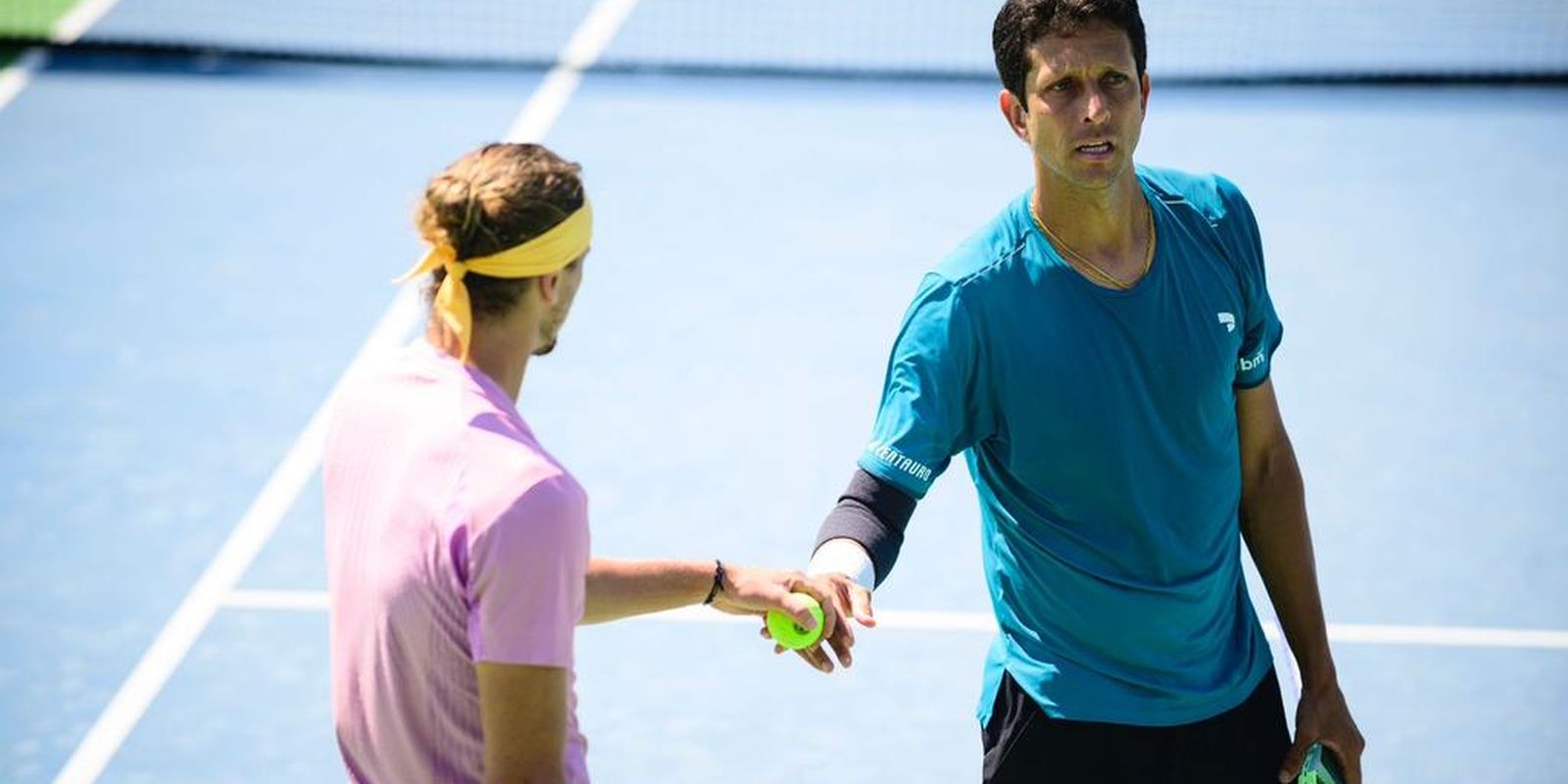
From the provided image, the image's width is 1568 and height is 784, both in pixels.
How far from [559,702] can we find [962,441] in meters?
1.13

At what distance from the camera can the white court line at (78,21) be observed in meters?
12.0

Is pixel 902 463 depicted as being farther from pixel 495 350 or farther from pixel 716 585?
pixel 495 350

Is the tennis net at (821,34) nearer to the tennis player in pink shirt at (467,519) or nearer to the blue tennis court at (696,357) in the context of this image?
the blue tennis court at (696,357)

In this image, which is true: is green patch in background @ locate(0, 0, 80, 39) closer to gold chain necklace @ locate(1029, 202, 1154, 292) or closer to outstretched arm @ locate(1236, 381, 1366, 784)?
gold chain necklace @ locate(1029, 202, 1154, 292)

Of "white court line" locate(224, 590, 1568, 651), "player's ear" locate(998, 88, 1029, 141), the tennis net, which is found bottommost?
"white court line" locate(224, 590, 1568, 651)

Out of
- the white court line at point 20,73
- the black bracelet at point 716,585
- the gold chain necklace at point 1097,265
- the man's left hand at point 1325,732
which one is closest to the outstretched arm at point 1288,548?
the man's left hand at point 1325,732

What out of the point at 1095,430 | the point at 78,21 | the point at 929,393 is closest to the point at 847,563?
the point at 929,393

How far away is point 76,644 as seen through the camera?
6.34 m

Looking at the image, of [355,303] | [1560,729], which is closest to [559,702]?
[1560,729]

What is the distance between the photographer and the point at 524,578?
2744 millimetres

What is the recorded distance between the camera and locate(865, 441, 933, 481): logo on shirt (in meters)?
3.61

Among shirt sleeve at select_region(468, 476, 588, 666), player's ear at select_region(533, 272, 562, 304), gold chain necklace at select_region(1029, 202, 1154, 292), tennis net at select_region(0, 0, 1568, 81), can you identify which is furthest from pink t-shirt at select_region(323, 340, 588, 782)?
tennis net at select_region(0, 0, 1568, 81)

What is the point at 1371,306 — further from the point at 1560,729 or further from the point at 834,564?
the point at 834,564

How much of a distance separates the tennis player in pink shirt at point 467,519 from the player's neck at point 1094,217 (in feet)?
3.33
